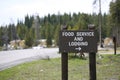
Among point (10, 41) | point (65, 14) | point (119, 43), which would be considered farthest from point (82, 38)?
point (65, 14)

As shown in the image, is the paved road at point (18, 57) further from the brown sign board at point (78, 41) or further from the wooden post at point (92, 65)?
the wooden post at point (92, 65)

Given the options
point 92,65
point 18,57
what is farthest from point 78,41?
point 18,57

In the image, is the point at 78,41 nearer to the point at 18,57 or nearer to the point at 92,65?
the point at 92,65

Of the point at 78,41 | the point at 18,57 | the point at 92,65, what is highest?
the point at 78,41

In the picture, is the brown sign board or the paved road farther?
the paved road

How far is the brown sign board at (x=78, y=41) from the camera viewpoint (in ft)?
38.0

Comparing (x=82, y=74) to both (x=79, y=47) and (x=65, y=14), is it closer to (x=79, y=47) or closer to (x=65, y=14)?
(x=79, y=47)

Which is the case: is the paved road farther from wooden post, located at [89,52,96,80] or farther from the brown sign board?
wooden post, located at [89,52,96,80]

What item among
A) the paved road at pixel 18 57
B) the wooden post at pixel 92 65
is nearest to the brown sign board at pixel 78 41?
the wooden post at pixel 92 65

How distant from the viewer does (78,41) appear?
38.1 ft

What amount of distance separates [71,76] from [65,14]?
141 m

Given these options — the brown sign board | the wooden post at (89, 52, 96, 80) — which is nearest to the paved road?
the brown sign board

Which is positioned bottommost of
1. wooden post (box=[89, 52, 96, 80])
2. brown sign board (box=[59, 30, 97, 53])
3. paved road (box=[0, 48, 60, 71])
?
paved road (box=[0, 48, 60, 71])

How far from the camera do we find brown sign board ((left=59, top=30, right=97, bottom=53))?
11586 millimetres
